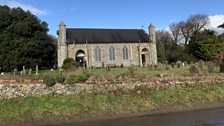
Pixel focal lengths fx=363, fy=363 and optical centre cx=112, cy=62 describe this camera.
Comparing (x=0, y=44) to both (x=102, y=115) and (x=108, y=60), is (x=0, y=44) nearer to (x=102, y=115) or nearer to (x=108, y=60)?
(x=108, y=60)

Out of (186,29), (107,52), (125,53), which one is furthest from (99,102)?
(186,29)

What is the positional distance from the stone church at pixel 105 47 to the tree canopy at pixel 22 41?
5.80 m

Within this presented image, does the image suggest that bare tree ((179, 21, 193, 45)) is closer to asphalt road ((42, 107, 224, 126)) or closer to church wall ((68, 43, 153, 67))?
church wall ((68, 43, 153, 67))

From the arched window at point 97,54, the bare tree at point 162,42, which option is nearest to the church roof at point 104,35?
the arched window at point 97,54

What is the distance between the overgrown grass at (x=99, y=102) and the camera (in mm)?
18625

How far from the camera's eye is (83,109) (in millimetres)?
19625

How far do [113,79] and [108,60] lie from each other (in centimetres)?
4117

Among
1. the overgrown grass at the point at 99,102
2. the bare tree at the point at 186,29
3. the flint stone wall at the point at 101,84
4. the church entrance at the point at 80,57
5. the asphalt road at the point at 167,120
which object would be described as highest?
the bare tree at the point at 186,29

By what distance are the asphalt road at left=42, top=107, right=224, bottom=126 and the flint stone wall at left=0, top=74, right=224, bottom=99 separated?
365cm

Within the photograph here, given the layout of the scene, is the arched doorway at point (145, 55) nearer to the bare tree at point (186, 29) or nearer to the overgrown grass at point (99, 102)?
the bare tree at point (186, 29)

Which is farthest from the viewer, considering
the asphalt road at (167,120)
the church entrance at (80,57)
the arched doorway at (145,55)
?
the arched doorway at (145,55)

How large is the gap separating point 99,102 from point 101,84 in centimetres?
188

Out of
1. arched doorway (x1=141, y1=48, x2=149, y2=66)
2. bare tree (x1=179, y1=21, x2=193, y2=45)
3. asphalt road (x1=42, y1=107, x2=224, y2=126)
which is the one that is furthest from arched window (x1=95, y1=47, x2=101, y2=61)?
asphalt road (x1=42, y1=107, x2=224, y2=126)

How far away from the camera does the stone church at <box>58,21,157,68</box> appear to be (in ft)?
205
